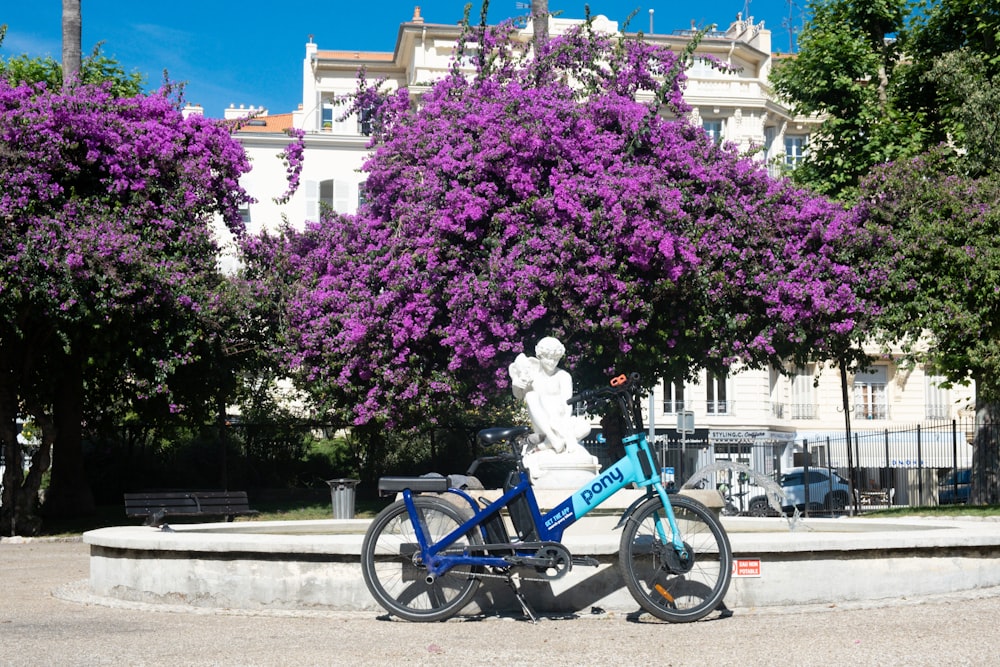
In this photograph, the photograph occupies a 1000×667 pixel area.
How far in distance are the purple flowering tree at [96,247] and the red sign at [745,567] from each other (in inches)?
552

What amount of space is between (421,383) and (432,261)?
2415mm

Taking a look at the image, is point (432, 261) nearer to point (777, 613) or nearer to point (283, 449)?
point (283, 449)

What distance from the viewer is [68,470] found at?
25.1 m

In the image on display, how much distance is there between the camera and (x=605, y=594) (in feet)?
28.6

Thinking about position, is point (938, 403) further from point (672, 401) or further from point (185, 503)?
point (185, 503)

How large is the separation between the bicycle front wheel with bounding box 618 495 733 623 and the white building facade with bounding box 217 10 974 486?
105 ft

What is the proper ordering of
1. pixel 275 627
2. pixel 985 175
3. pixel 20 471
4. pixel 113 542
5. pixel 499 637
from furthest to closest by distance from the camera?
pixel 985 175 → pixel 20 471 → pixel 113 542 → pixel 275 627 → pixel 499 637

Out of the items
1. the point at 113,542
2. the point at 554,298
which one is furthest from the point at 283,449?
the point at 113,542

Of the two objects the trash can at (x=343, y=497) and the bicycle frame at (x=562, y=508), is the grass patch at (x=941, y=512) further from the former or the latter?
the bicycle frame at (x=562, y=508)

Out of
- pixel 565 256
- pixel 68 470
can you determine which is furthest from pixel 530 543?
pixel 68 470

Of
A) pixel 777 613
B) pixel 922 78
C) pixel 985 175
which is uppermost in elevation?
pixel 922 78

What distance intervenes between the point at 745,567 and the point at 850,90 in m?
23.3

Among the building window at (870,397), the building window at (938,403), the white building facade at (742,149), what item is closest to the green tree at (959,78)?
the white building facade at (742,149)

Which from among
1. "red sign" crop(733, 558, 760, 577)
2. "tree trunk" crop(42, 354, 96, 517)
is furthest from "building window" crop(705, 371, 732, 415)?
"red sign" crop(733, 558, 760, 577)
